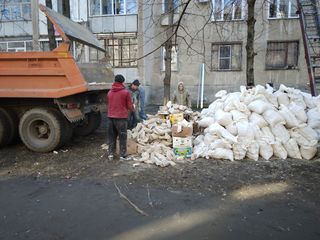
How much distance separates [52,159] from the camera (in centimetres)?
610

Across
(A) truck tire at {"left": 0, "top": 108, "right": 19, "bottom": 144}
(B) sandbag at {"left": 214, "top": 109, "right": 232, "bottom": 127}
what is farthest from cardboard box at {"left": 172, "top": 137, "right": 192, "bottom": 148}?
(A) truck tire at {"left": 0, "top": 108, "right": 19, "bottom": 144}

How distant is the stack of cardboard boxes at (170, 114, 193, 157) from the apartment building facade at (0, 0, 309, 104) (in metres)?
10.9

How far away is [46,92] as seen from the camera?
243 inches

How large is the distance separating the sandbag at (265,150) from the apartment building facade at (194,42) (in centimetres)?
1109

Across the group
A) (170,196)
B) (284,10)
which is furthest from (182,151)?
(284,10)

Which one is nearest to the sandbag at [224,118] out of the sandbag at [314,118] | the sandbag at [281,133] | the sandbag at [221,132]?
the sandbag at [221,132]

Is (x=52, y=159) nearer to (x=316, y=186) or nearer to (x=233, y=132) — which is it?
(x=233, y=132)

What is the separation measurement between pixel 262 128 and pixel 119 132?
8.66 ft

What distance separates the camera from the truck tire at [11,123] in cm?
686

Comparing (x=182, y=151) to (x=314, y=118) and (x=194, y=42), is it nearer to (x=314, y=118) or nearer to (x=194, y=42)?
(x=314, y=118)

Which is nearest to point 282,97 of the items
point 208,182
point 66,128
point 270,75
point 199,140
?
point 199,140

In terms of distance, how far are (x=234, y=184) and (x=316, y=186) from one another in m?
1.12

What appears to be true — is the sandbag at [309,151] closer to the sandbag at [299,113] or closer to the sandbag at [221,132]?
the sandbag at [299,113]

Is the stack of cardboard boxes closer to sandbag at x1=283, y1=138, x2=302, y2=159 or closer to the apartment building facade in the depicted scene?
sandbag at x1=283, y1=138, x2=302, y2=159
